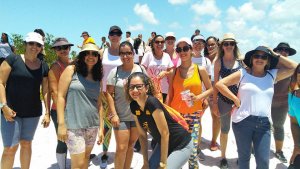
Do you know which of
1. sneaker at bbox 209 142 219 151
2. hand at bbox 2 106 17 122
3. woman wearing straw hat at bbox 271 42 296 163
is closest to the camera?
hand at bbox 2 106 17 122

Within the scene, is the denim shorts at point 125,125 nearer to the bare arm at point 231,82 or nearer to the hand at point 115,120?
the hand at point 115,120

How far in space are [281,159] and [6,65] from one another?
5593mm

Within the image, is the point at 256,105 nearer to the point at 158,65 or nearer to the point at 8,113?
the point at 158,65

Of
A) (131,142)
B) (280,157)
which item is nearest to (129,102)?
(131,142)

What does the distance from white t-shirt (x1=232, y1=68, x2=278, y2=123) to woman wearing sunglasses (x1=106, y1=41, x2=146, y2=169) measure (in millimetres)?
1605

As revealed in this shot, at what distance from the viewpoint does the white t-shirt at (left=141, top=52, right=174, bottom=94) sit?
573 centimetres

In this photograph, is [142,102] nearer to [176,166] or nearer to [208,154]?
[176,166]

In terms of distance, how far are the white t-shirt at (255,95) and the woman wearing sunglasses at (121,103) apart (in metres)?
1.61

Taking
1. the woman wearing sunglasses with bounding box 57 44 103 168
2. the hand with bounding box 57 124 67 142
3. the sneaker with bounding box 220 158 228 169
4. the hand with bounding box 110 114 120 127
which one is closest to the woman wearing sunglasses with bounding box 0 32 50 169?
the woman wearing sunglasses with bounding box 57 44 103 168

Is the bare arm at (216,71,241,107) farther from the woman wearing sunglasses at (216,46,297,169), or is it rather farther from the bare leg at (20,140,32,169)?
the bare leg at (20,140,32,169)

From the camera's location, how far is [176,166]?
3439 millimetres

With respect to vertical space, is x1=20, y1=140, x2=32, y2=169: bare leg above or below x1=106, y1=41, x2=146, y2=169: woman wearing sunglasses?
below

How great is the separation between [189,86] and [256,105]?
1.06 m

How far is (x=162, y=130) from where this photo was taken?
3.39 metres
